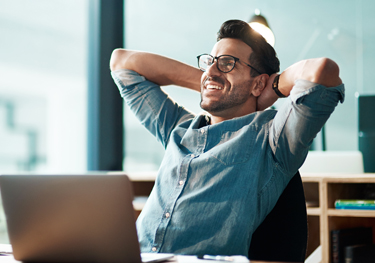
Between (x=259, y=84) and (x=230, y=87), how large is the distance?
12 centimetres

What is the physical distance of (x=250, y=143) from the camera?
1362mm

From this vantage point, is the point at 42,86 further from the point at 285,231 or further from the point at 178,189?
the point at 285,231

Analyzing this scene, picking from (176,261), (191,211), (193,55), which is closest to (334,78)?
(191,211)

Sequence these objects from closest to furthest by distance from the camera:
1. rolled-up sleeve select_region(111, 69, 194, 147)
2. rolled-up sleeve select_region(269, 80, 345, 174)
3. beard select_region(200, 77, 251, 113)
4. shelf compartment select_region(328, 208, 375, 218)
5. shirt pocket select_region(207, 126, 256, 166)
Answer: rolled-up sleeve select_region(269, 80, 345, 174)
shirt pocket select_region(207, 126, 256, 166)
beard select_region(200, 77, 251, 113)
rolled-up sleeve select_region(111, 69, 194, 147)
shelf compartment select_region(328, 208, 375, 218)

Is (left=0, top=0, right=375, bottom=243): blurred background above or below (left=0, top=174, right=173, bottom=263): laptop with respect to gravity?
above

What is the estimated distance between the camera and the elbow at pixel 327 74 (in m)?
1.22

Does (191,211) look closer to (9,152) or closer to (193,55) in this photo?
(9,152)

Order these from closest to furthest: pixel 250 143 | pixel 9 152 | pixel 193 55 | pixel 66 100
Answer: pixel 250 143 < pixel 9 152 < pixel 66 100 < pixel 193 55

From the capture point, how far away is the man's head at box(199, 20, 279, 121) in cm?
158

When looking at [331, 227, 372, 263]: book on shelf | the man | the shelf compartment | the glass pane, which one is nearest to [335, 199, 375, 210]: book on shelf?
the shelf compartment

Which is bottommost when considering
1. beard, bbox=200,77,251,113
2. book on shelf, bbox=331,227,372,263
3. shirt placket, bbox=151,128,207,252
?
book on shelf, bbox=331,227,372,263

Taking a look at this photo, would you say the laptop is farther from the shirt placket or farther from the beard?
the beard

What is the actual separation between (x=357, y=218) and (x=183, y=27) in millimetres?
2087

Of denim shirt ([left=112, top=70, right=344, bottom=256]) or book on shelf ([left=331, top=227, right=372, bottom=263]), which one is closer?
denim shirt ([left=112, top=70, right=344, bottom=256])
